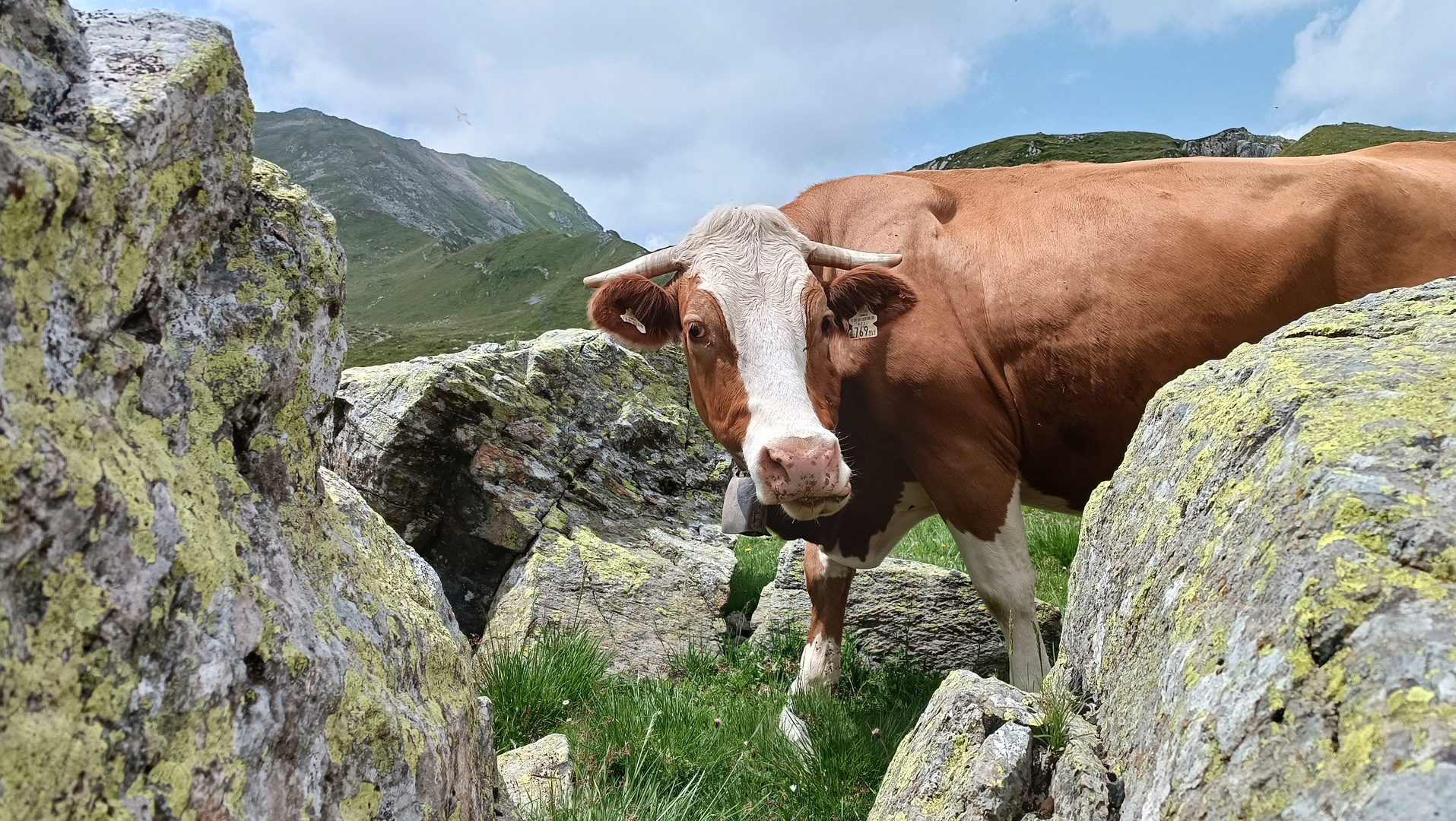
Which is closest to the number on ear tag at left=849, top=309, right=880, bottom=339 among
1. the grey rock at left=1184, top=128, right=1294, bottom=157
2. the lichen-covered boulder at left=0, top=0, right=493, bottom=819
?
the lichen-covered boulder at left=0, top=0, right=493, bottom=819

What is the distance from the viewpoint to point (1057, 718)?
7.14 feet

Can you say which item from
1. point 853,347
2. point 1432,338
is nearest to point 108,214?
point 1432,338

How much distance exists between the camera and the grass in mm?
3496

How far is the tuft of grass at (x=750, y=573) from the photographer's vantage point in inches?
296

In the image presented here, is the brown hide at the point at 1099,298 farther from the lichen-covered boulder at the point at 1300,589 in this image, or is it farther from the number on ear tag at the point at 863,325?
the lichen-covered boulder at the point at 1300,589

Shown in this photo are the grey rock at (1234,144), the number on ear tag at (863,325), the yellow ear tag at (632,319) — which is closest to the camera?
the number on ear tag at (863,325)

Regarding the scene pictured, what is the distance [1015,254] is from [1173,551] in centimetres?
392

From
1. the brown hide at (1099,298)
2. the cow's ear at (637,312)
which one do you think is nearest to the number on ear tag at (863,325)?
the brown hide at (1099,298)

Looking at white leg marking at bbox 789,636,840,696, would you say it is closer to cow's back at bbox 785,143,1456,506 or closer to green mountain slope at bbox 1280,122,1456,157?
cow's back at bbox 785,143,1456,506

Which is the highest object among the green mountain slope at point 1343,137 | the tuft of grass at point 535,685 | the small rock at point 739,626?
the green mountain slope at point 1343,137

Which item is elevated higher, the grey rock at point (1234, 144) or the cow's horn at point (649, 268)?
the grey rock at point (1234, 144)

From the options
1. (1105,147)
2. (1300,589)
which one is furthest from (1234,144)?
(1300,589)

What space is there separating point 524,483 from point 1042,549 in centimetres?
493

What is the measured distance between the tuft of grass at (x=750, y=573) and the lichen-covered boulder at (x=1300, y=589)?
5387 millimetres
